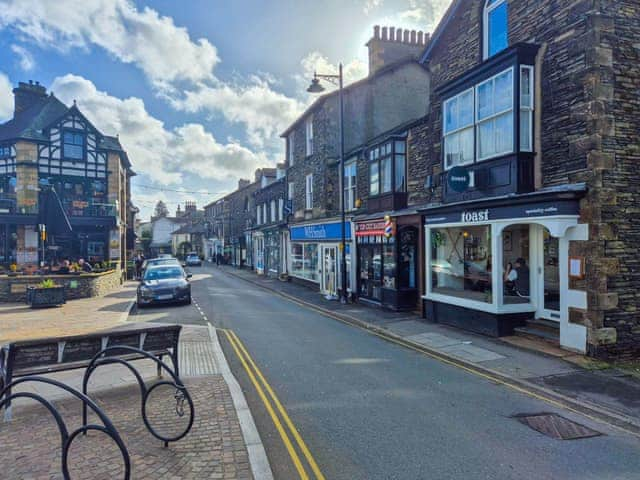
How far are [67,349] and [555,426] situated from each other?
6901mm

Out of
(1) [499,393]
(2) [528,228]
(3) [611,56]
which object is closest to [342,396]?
(1) [499,393]

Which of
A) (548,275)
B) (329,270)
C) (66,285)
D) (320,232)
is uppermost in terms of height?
(320,232)

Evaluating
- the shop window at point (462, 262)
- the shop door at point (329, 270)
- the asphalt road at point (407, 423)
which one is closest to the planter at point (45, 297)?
the asphalt road at point (407, 423)

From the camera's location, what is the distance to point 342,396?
6.51 meters

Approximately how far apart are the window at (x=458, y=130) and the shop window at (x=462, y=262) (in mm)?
2117

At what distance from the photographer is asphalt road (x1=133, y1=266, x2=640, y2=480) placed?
14.5 ft

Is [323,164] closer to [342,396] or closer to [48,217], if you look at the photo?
[48,217]

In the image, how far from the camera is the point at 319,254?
22625mm

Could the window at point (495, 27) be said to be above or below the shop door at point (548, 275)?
above

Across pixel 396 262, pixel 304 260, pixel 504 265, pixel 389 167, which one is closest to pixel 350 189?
pixel 389 167

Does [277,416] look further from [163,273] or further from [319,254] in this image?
[319,254]

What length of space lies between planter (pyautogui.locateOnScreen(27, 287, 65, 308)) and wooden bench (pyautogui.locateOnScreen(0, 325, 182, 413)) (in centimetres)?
1202

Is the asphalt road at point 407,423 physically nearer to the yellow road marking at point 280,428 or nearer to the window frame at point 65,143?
the yellow road marking at point 280,428

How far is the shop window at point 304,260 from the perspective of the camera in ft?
79.0
